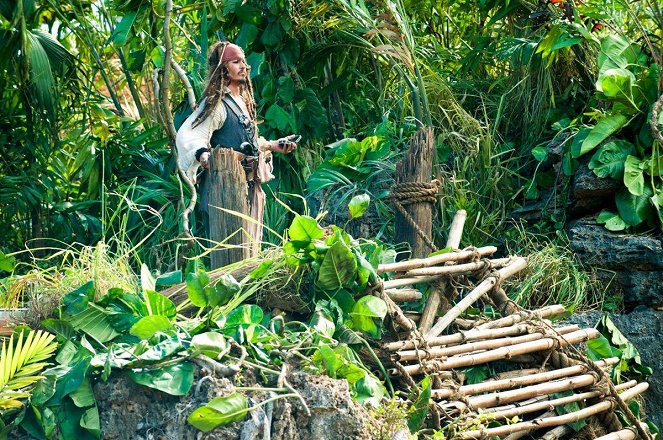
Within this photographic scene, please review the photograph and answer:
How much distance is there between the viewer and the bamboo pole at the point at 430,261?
4913 mm

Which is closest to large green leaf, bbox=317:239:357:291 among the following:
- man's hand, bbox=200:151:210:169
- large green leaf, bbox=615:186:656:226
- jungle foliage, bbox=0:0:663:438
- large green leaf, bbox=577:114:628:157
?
jungle foliage, bbox=0:0:663:438

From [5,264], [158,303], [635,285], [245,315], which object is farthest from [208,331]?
[635,285]

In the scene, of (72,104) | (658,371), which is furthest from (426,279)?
(72,104)

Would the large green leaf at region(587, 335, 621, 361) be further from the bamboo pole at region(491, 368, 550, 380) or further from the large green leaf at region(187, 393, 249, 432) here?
the large green leaf at region(187, 393, 249, 432)

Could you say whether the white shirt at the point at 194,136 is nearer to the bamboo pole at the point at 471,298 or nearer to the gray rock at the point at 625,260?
the bamboo pole at the point at 471,298

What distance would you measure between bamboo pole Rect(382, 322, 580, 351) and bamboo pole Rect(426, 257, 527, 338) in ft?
0.22

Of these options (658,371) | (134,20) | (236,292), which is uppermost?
(134,20)

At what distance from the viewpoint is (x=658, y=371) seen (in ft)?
21.3

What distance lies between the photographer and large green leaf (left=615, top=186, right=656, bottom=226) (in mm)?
6844

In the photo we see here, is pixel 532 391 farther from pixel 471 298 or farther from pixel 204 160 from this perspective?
pixel 204 160

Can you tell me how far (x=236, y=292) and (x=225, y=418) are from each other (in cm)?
88

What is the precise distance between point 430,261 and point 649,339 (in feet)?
6.99

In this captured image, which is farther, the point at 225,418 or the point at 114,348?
the point at 114,348

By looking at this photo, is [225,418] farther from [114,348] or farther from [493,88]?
[493,88]
